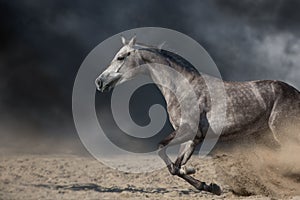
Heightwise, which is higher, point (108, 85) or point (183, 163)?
point (108, 85)

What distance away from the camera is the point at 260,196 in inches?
309

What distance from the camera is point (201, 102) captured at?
7.47 meters

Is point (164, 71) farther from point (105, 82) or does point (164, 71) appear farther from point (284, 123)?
point (284, 123)

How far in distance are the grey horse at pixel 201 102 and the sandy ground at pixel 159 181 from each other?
0.67m

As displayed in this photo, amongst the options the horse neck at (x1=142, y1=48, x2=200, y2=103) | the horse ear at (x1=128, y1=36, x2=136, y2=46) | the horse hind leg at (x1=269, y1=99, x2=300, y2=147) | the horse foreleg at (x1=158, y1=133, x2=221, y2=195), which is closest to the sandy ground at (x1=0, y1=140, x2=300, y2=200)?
the horse hind leg at (x1=269, y1=99, x2=300, y2=147)

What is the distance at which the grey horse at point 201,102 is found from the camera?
23.9 feet

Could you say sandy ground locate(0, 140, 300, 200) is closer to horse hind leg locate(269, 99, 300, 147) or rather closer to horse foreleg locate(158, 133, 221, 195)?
horse hind leg locate(269, 99, 300, 147)

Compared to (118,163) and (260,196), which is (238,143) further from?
(118,163)

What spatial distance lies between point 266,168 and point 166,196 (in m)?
1.98

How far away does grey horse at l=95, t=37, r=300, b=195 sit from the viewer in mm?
7281

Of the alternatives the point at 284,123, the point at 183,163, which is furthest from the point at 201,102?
the point at 284,123

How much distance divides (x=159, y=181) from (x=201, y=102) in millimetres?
3883

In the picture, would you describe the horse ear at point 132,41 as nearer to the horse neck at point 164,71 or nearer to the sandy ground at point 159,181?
the horse neck at point 164,71

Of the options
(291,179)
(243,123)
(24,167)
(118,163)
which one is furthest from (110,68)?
(118,163)
